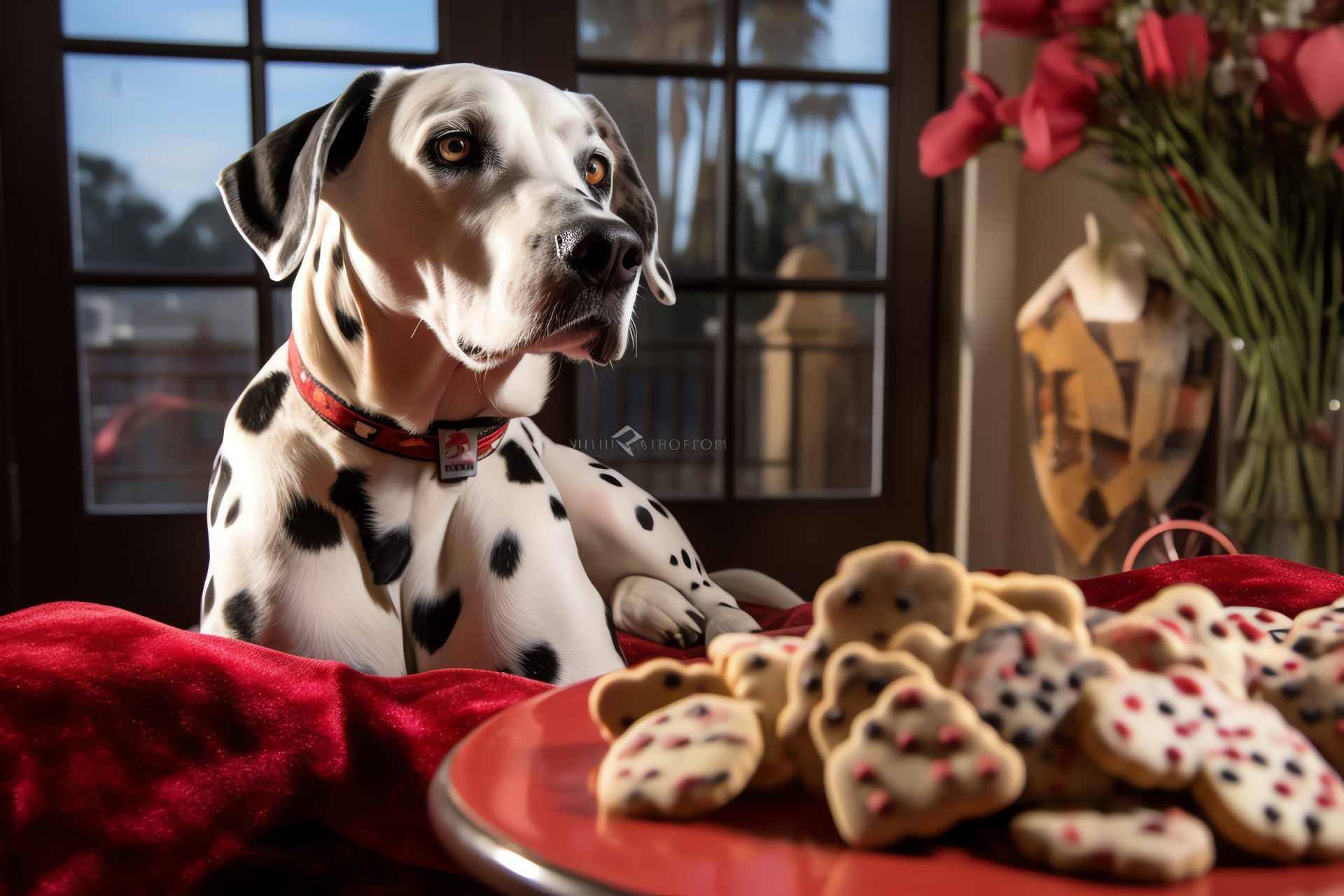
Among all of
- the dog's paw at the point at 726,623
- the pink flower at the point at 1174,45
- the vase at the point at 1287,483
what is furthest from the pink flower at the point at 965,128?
the dog's paw at the point at 726,623

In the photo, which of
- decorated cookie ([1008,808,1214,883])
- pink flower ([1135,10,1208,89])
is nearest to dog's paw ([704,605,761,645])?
decorated cookie ([1008,808,1214,883])

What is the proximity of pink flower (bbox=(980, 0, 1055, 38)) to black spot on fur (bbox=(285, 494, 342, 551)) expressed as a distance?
47.5 inches

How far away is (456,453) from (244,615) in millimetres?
241

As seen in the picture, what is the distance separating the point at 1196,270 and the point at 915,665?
4.67ft

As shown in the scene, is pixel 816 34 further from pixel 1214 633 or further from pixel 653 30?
pixel 1214 633

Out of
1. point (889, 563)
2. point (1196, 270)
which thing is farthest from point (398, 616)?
point (1196, 270)

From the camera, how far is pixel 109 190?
205cm

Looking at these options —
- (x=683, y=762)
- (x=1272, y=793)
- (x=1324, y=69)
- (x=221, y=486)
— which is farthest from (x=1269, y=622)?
(x=1324, y=69)

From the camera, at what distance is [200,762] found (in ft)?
1.93

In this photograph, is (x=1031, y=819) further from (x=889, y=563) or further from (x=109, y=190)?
(x=109, y=190)

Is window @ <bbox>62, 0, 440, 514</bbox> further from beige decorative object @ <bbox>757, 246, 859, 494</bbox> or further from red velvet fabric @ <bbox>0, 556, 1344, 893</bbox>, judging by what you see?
red velvet fabric @ <bbox>0, 556, 1344, 893</bbox>

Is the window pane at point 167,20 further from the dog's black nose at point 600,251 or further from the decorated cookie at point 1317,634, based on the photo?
the decorated cookie at point 1317,634

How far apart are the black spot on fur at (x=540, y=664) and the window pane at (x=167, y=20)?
175cm

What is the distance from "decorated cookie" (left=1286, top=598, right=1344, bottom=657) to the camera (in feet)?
1.15
